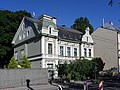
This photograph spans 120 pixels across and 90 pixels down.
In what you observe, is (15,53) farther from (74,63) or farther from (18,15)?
(74,63)

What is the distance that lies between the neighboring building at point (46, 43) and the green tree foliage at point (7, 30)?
3.56 m

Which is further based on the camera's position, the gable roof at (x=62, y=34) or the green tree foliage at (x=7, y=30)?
the green tree foliage at (x=7, y=30)

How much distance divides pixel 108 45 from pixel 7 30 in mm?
21880

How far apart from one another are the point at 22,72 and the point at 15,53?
68.9ft

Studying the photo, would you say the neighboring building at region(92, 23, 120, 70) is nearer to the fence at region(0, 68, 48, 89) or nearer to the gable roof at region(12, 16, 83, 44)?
the gable roof at region(12, 16, 83, 44)

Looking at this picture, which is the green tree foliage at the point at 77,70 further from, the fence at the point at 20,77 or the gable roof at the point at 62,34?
the fence at the point at 20,77

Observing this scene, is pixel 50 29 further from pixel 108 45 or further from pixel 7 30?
pixel 108 45

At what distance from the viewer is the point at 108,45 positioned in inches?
1989

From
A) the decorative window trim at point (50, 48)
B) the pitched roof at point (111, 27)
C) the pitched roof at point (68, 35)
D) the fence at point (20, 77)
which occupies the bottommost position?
the fence at point (20, 77)

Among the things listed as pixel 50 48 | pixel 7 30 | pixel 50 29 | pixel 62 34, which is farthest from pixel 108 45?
pixel 7 30

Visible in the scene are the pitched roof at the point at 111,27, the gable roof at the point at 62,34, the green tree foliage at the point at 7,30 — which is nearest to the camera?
the gable roof at the point at 62,34

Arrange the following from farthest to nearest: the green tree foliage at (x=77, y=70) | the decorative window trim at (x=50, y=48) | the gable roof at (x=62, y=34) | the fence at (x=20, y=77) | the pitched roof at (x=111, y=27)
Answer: the pitched roof at (x=111, y=27), the gable roof at (x=62, y=34), the decorative window trim at (x=50, y=48), the green tree foliage at (x=77, y=70), the fence at (x=20, y=77)

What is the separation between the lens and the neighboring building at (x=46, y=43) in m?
37.5

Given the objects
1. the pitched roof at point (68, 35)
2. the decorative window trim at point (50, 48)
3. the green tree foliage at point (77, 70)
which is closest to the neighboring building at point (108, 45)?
the pitched roof at point (68, 35)
